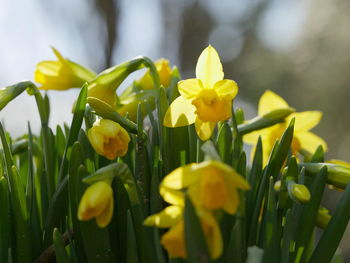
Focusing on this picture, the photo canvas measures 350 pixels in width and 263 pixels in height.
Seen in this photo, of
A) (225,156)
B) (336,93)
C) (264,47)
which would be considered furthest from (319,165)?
(264,47)

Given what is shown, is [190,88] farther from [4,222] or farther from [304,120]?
[304,120]

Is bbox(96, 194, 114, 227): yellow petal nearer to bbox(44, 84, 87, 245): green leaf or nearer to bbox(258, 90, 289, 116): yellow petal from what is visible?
bbox(44, 84, 87, 245): green leaf

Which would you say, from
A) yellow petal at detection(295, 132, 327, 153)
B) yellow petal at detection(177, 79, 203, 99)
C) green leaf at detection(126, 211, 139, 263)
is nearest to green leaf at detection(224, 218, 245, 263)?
green leaf at detection(126, 211, 139, 263)

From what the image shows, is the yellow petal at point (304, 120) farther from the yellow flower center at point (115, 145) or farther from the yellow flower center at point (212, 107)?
the yellow flower center at point (115, 145)

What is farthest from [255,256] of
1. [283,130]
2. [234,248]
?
[283,130]

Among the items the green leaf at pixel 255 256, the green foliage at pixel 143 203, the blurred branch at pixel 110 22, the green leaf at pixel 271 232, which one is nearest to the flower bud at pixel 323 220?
the green foliage at pixel 143 203

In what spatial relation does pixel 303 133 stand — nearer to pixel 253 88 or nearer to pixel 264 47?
pixel 253 88
